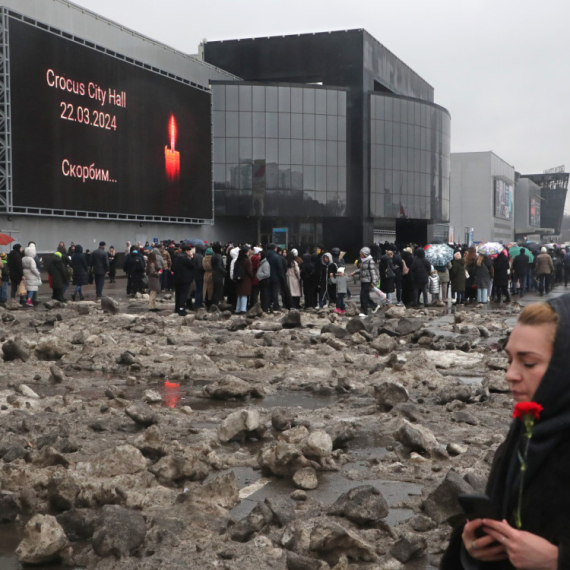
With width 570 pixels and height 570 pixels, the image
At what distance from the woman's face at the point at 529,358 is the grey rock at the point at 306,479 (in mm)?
3997

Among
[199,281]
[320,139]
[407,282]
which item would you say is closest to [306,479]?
[199,281]

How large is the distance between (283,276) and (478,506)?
61.3 feet

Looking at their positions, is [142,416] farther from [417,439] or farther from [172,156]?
[172,156]

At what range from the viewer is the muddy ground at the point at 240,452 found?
15.7ft

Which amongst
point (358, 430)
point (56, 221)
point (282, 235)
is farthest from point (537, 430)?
point (282, 235)

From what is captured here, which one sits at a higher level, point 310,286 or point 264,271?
point 264,271

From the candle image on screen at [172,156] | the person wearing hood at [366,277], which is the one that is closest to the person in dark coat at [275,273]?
the person wearing hood at [366,277]

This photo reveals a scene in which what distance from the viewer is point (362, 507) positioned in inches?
206

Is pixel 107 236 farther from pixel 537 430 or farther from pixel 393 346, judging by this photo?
pixel 537 430

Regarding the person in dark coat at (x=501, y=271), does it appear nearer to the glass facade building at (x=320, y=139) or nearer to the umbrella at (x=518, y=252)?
the umbrella at (x=518, y=252)

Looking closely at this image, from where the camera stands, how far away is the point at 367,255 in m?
20.9

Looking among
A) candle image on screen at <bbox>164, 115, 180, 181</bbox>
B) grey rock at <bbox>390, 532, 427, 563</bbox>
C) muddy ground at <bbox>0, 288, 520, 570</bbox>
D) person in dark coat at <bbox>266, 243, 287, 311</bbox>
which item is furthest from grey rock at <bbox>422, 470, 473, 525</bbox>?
candle image on screen at <bbox>164, 115, 180, 181</bbox>

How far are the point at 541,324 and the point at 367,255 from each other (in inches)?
740

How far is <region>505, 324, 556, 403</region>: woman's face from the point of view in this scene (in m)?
2.19
